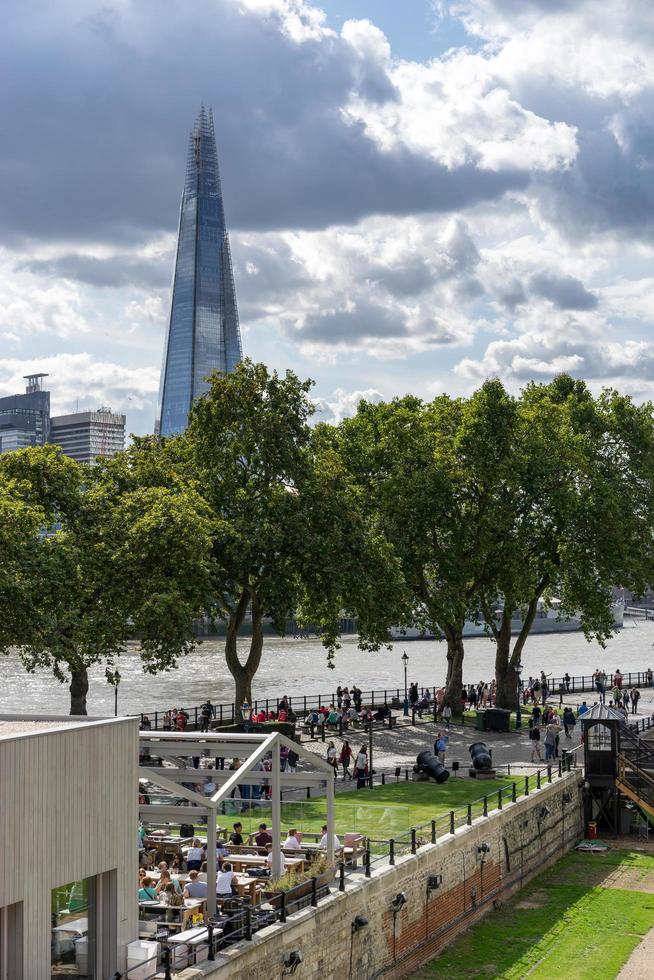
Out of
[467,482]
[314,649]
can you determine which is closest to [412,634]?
[314,649]

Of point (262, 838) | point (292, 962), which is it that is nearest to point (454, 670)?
point (262, 838)

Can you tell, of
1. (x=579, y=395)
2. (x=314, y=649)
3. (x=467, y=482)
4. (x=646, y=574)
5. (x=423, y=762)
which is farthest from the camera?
(x=314, y=649)

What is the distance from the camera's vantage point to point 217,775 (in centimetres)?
2294

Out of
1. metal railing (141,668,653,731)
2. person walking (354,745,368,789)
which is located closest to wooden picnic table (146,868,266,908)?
person walking (354,745,368,789)

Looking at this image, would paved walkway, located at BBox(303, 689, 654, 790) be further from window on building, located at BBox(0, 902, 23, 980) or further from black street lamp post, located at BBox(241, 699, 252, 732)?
window on building, located at BBox(0, 902, 23, 980)

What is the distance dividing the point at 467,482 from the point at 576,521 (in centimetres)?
634

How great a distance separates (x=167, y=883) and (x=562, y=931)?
496 inches

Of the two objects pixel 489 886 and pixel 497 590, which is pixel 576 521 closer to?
pixel 497 590

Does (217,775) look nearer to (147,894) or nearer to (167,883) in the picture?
(167,883)

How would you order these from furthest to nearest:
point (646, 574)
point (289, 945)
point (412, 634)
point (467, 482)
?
point (412, 634)
point (646, 574)
point (467, 482)
point (289, 945)

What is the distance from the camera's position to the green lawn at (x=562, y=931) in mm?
26922

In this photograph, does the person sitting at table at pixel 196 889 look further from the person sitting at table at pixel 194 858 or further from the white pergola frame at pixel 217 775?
the person sitting at table at pixel 194 858

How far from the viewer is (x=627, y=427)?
65.9 metres

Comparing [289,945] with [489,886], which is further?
[489,886]
